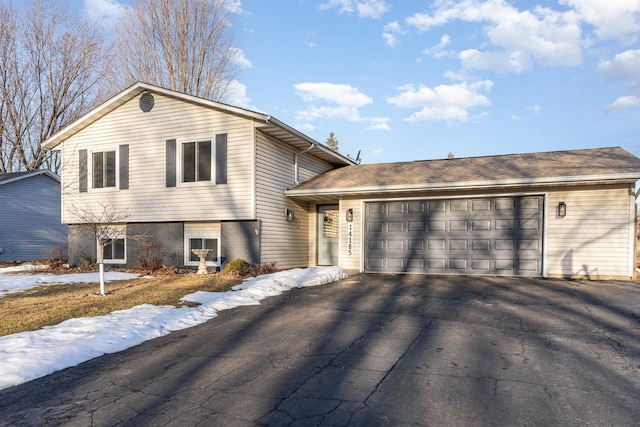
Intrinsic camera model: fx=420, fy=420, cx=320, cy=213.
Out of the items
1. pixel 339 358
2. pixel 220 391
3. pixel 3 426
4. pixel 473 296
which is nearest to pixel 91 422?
pixel 3 426

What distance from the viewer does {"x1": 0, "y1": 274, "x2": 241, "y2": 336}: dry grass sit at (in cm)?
644

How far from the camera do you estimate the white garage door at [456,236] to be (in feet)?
35.7

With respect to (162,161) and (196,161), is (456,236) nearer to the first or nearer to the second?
(196,161)

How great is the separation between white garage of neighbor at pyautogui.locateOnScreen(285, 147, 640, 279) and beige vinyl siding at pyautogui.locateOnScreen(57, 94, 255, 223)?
2010mm

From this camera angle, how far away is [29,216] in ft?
64.6

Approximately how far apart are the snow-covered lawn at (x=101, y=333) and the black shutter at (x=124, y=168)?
16.2 ft

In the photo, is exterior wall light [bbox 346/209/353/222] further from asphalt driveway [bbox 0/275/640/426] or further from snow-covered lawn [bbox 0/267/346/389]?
asphalt driveway [bbox 0/275/640/426]

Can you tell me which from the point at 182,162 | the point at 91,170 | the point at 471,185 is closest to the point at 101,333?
the point at 182,162

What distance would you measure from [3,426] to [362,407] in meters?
2.75

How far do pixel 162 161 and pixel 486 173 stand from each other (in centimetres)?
953

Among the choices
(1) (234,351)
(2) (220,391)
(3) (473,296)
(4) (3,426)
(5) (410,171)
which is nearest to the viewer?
(4) (3,426)

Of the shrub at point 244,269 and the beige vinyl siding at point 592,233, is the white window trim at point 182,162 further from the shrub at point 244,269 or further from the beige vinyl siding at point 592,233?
the beige vinyl siding at point 592,233

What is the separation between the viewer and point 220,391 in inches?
147

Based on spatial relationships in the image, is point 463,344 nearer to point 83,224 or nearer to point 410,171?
point 410,171
